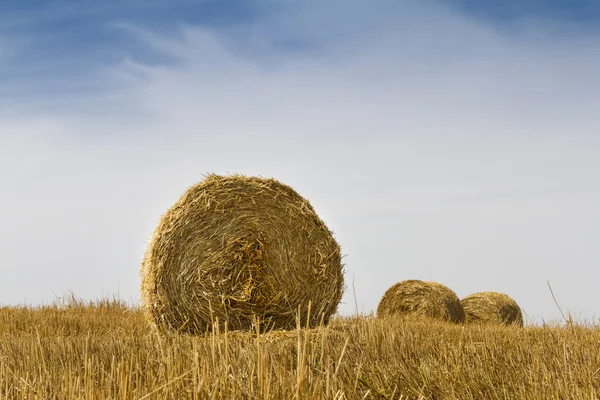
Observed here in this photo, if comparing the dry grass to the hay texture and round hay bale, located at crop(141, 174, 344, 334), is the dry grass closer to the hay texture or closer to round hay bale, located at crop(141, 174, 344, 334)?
round hay bale, located at crop(141, 174, 344, 334)

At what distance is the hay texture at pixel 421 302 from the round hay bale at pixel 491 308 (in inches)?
63.7

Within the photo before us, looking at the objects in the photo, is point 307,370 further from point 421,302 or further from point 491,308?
point 491,308

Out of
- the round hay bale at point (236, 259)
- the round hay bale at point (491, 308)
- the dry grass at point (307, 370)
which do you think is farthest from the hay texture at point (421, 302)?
the dry grass at point (307, 370)

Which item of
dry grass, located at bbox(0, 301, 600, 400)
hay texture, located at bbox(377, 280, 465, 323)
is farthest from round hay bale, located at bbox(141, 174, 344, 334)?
hay texture, located at bbox(377, 280, 465, 323)

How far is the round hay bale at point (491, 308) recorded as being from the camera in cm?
1599

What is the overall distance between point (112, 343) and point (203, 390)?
3.56 meters

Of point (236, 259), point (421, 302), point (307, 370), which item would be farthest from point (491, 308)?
point (307, 370)

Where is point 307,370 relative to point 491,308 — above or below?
below

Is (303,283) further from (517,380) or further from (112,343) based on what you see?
(517,380)

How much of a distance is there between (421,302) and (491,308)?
2825 millimetres

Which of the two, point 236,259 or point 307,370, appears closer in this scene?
point 307,370

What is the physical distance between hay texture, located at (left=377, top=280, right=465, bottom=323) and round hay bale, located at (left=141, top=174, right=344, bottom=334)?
5554 millimetres

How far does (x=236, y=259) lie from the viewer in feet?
28.1

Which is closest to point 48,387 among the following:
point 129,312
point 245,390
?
point 245,390
